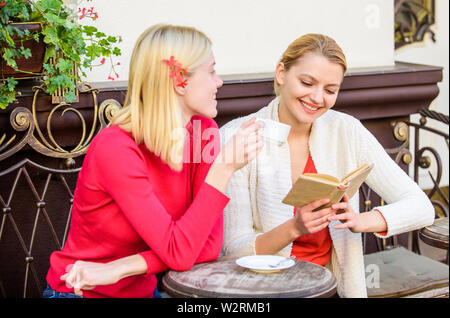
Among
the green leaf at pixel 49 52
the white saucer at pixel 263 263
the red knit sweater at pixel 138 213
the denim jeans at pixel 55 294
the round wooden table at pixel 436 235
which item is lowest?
the round wooden table at pixel 436 235

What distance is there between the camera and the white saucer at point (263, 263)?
174 centimetres

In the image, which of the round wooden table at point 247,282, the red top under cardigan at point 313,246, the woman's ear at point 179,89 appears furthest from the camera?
the red top under cardigan at point 313,246

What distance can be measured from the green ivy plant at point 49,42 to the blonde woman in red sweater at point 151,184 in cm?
48

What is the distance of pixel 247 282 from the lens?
1.68 m

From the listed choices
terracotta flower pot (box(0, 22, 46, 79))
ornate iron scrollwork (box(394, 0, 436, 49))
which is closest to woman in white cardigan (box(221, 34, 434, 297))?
terracotta flower pot (box(0, 22, 46, 79))

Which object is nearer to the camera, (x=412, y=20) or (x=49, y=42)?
(x=49, y=42)

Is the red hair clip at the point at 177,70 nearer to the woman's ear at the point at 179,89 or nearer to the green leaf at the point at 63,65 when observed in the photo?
the woman's ear at the point at 179,89

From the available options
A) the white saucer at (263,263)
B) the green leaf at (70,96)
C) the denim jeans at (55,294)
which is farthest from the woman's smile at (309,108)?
the denim jeans at (55,294)

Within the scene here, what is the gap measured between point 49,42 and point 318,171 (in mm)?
994

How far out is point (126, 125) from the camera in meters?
1.86

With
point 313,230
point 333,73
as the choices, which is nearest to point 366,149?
point 333,73

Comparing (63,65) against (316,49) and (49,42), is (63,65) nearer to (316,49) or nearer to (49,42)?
(49,42)

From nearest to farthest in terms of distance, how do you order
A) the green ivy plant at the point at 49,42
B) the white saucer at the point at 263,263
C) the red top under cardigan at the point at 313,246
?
the white saucer at the point at 263,263
the green ivy plant at the point at 49,42
the red top under cardigan at the point at 313,246

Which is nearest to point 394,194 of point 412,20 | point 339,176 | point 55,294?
point 339,176
